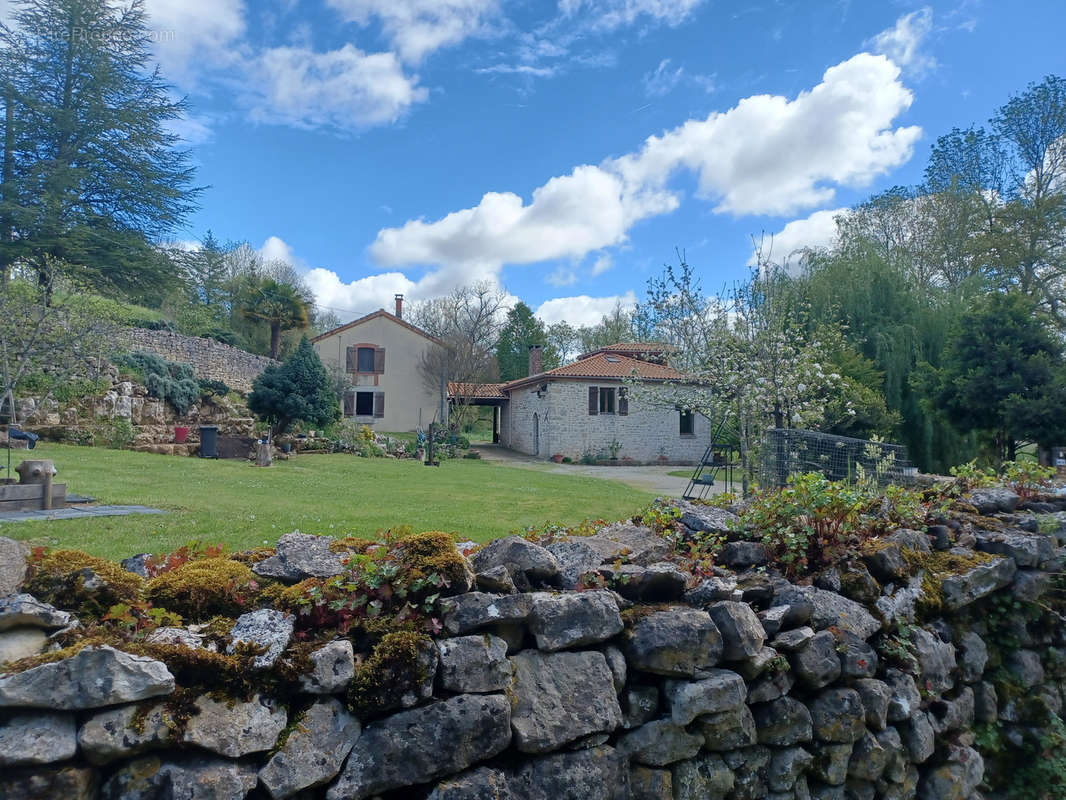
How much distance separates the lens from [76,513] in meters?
7.06

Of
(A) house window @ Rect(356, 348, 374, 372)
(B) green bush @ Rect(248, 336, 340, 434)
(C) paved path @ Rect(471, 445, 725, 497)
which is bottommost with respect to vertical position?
(C) paved path @ Rect(471, 445, 725, 497)

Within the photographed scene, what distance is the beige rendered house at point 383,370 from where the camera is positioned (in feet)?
109

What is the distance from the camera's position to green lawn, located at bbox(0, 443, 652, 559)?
6.25 metres

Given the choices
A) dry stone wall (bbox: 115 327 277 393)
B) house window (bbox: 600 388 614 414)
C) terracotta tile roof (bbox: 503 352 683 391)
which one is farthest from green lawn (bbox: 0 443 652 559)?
house window (bbox: 600 388 614 414)

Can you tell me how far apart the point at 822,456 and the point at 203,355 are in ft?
74.5

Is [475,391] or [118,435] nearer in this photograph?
[118,435]

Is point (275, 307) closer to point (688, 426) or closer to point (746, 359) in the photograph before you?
point (688, 426)

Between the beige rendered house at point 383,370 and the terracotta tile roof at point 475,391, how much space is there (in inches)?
89.1

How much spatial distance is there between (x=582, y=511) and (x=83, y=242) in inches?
867

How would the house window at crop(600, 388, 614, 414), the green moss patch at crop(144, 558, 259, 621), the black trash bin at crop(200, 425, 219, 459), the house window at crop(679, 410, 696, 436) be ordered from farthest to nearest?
the house window at crop(679, 410, 696, 436), the house window at crop(600, 388, 614, 414), the black trash bin at crop(200, 425, 219, 459), the green moss patch at crop(144, 558, 259, 621)

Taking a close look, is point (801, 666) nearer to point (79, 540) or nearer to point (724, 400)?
point (79, 540)

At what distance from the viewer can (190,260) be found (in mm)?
25500

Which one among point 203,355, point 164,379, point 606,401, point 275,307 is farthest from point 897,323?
point 275,307

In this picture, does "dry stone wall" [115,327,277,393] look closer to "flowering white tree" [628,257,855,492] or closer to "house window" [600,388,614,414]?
"house window" [600,388,614,414]
